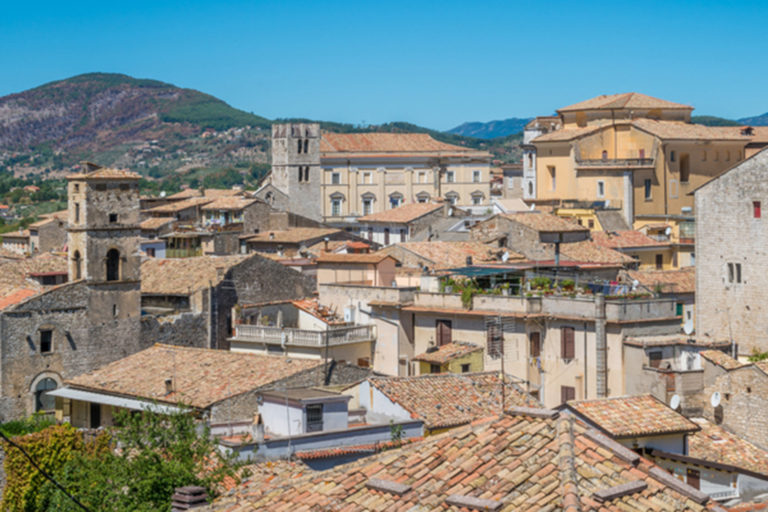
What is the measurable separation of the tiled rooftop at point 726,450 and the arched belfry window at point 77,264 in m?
22.0

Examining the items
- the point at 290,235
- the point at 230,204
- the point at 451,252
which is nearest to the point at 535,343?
the point at 451,252

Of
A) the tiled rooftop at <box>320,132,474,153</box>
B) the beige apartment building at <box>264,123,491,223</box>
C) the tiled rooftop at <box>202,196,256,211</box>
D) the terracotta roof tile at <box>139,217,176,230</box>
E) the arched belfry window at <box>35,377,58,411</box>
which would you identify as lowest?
the arched belfry window at <box>35,377,58,411</box>

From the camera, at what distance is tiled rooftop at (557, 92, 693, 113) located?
6838 cm

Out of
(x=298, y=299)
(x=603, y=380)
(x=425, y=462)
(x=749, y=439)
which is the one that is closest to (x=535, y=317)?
(x=603, y=380)

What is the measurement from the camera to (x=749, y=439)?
84.7ft

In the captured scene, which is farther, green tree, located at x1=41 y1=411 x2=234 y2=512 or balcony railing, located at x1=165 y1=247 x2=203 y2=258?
balcony railing, located at x1=165 y1=247 x2=203 y2=258

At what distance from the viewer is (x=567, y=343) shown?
109ft

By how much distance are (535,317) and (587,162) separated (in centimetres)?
3191

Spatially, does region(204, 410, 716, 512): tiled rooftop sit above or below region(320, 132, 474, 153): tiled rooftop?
below

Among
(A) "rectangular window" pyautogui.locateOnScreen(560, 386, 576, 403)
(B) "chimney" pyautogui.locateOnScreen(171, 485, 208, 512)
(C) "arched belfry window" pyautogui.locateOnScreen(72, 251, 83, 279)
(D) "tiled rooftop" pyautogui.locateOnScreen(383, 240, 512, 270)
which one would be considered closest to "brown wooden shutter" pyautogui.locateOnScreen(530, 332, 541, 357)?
(A) "rectangular window" pyautogui.locateOnScreen(560, 386, 576, 403)

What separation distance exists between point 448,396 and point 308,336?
10.2 meters

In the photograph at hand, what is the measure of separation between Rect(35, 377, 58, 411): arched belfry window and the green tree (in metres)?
13.2

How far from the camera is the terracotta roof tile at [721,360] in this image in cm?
2755

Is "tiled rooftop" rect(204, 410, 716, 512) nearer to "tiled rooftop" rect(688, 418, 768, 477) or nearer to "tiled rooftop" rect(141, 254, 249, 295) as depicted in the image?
"tiled rooftop" rect(688, 418, 768, 477)
